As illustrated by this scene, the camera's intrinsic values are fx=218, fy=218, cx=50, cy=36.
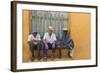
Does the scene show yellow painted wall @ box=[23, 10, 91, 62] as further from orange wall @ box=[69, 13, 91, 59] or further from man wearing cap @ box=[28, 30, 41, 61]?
man wearing cap @ box=[28, 30, 41, 61]

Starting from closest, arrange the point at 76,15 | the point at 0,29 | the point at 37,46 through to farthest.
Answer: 1. the point at 0,29
2. the point at 37,46
3. the point at 76,15

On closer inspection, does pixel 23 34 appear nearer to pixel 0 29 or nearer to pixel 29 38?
pixel 29 38

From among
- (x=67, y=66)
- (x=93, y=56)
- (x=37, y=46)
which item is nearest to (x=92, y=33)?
(x=93, y=56)

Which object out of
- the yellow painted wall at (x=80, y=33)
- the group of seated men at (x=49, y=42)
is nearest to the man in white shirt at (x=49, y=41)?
the group of seated men at (x=49, y=42)

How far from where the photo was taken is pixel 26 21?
5.91 feet

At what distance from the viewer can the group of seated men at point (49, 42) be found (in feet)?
6.03

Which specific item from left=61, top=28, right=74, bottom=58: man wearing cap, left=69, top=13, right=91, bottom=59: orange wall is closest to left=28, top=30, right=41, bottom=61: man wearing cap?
left=61, top=28, right=74, bottom=58: man wearing cap

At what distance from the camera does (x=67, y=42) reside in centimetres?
196

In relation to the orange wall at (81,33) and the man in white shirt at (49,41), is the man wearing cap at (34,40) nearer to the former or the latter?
the man in white shirt at (49,41)

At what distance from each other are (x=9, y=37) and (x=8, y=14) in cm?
18

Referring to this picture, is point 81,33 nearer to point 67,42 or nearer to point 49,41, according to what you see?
point 67,42

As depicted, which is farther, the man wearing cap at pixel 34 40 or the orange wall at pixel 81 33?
the orange wall at pixel 81 33

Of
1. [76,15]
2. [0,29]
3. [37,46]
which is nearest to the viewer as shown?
[0,29]

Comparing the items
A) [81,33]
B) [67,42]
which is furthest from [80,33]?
[67,42]
